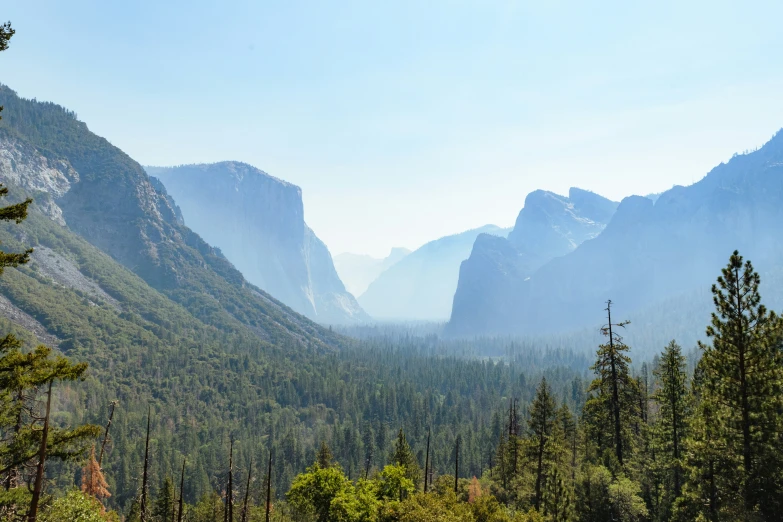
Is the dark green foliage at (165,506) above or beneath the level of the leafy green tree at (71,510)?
beneath

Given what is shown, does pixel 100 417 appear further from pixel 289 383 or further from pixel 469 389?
pixel 469 389

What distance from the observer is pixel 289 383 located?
177125 mm

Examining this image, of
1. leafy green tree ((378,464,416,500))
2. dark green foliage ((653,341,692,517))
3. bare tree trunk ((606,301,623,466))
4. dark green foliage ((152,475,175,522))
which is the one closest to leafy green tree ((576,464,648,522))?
dark green foliage ((653,341,692,517))

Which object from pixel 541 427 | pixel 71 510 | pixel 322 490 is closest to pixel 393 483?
pixel 322 490

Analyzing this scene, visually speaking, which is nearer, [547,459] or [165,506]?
[547,459]

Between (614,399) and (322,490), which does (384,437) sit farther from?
(614,399)

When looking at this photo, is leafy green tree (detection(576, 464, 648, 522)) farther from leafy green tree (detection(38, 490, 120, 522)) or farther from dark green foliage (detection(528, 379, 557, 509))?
leafy green tree (detection(38, 490, 120, 522))

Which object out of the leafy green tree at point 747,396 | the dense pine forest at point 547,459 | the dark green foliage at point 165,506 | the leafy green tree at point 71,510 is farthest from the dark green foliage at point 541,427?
the dark green foliage at point 165,506

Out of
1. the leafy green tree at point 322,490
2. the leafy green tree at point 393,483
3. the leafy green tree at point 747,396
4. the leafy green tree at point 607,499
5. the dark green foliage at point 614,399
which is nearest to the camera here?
the leafy green tree at point 747,396

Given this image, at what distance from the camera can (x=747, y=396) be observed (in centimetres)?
2159

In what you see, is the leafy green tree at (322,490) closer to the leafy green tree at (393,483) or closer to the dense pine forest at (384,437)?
the dense pine forest at (384,437)

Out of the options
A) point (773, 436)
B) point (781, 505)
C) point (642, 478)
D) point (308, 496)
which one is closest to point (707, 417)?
point (773, 436)

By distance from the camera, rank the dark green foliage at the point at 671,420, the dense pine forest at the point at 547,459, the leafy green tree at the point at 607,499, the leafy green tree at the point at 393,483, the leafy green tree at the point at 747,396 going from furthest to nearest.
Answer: the leafy green tree at the point at 393,483, the dark green foliage at the point at 671,420, the leafy green tree at the point at 607,499, the leafy green tree at the point at 747,396, the dense pine forest at the point at 547,459

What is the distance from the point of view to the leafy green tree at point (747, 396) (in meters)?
20.5
